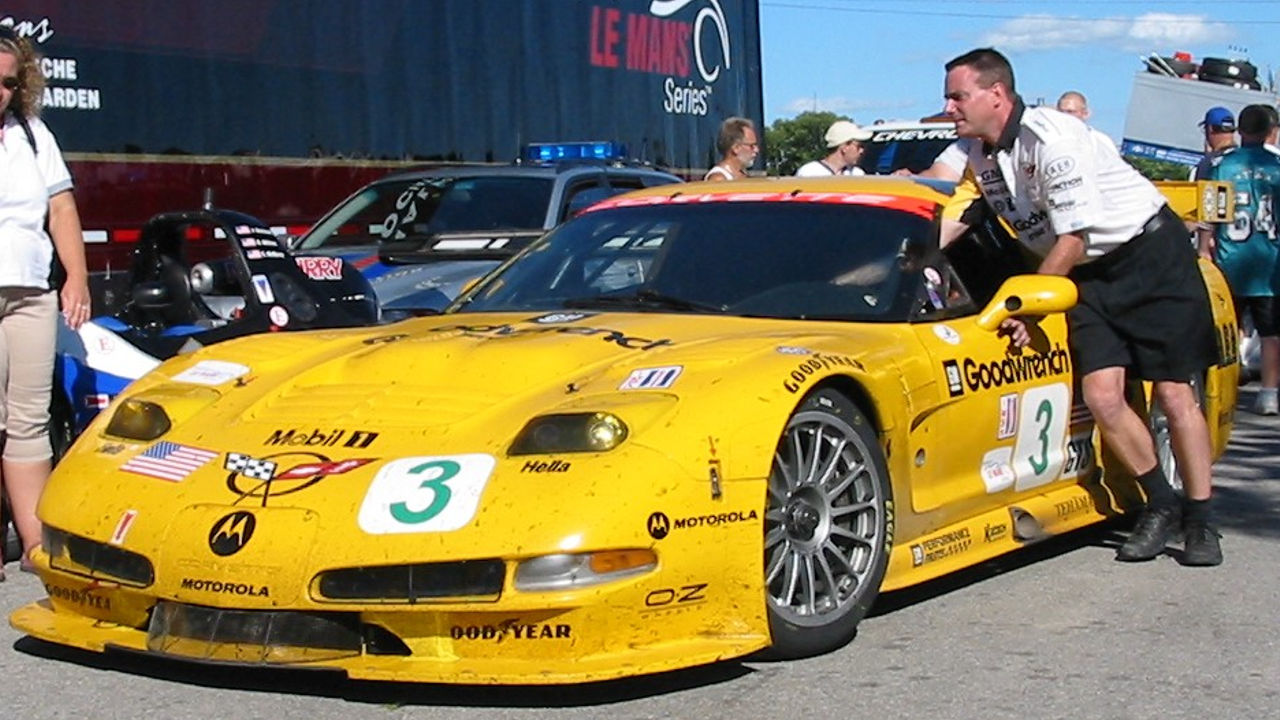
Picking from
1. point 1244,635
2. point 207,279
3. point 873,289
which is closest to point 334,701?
point 873,289

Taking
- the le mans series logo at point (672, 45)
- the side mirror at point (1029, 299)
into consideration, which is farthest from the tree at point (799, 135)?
the side mirror at point (1029, 299)

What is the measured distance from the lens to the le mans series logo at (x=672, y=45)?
604 inches

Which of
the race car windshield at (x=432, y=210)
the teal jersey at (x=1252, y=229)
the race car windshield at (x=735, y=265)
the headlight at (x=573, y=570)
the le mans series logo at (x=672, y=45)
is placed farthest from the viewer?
the le mans series logo at (x=672, y=45)

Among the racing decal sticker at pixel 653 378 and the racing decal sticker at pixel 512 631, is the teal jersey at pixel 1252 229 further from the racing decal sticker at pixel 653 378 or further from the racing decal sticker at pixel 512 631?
the racing decal sticker at pixel 512 631

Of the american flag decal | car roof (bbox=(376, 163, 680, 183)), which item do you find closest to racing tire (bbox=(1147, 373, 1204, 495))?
the american flag decal

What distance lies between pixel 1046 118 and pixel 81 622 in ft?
10.9

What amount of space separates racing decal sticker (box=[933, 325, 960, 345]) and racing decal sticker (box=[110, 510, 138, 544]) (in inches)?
91.0

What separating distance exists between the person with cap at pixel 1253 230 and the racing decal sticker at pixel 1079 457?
5015 millimetres

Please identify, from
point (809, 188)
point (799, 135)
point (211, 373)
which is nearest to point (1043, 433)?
point (809, 188)

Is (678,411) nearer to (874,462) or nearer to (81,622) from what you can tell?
(874,462)

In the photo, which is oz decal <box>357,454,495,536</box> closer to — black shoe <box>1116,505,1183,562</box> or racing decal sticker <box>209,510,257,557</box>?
racing decal sticker <box>209,510,257,557</box>

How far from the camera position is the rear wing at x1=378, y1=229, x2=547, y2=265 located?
998 cm

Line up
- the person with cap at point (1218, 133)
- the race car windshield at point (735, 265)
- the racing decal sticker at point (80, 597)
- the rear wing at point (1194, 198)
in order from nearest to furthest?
the racing decal sticker at point (80, 597) < the race car windshield at point (735, 265) < the rear wing at point (1194, 198) < the person with cap at point (1218, 133)

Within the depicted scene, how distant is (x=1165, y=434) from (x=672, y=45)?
987 cm
